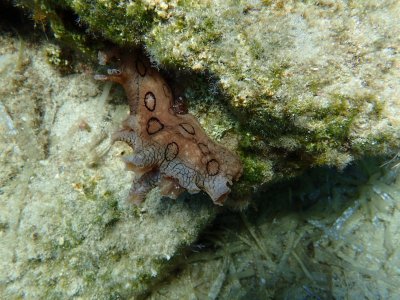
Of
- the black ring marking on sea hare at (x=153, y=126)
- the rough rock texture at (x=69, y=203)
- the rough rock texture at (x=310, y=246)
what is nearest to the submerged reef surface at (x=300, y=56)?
the black ring marking on sea hare at (x=153, y=126)

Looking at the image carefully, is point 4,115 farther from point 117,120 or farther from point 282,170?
point 282,170

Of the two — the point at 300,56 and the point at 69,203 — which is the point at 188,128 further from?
the point at 69,203

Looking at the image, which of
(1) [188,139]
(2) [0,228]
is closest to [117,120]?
(1) [188,139]

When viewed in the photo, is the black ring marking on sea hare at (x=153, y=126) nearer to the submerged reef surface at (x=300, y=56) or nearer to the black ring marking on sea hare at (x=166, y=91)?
the black ring marking on sea hare at (x=166, y=91)

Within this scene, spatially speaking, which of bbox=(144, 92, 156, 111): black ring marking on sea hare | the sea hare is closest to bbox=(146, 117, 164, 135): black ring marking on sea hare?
the sea hare

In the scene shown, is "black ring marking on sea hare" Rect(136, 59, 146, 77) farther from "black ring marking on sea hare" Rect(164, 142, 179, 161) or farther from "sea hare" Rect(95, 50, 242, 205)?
"black ring marking on sea hare" Rect(164, 142, 179, 161)
